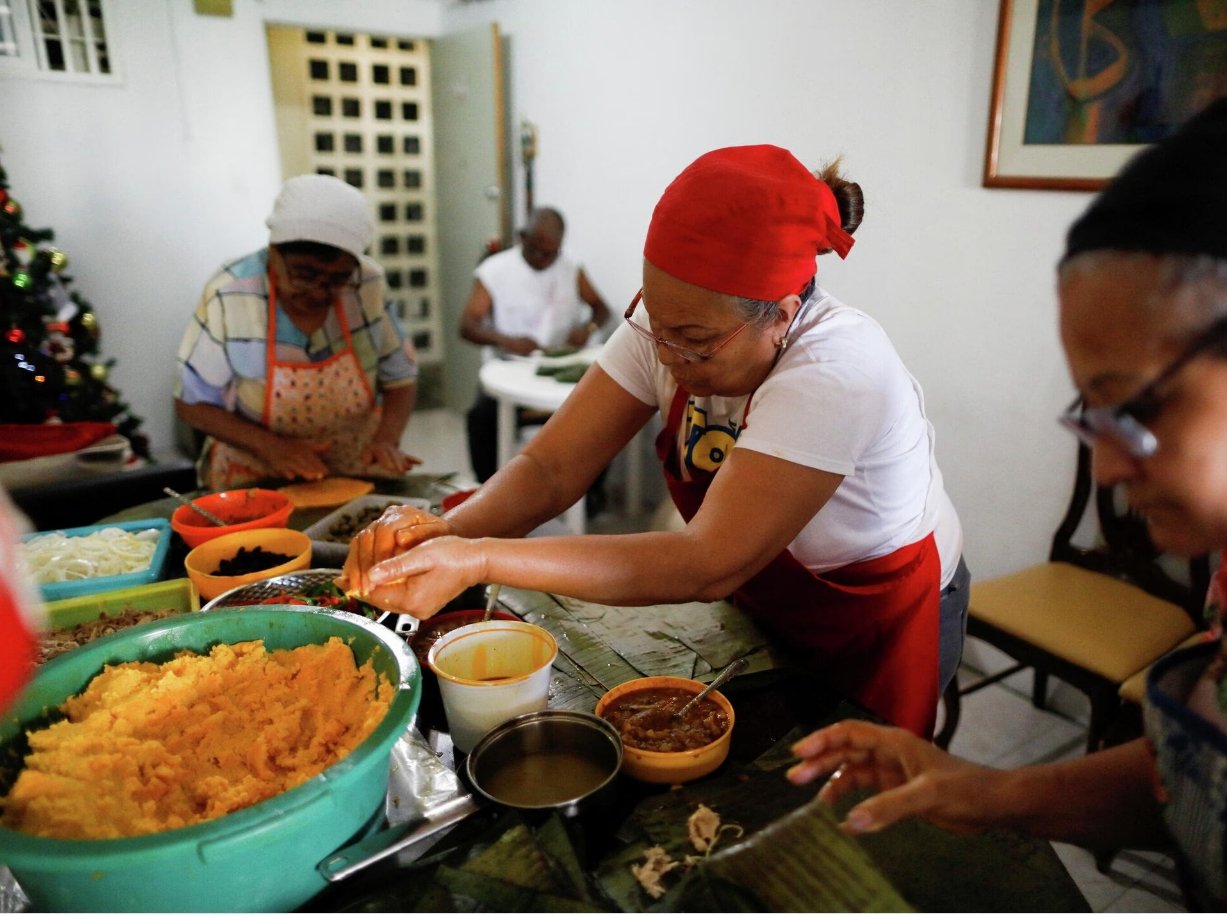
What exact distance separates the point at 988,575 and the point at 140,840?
3.13 metres

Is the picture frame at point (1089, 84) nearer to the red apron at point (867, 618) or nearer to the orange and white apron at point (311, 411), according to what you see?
the red apron at point (867, 618)

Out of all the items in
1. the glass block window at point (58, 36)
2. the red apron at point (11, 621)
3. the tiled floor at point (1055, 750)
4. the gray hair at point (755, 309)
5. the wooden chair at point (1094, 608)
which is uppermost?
the glass block window at point (58, 36)

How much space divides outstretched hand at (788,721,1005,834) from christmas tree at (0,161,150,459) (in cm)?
407

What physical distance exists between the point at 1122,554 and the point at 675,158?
282cm

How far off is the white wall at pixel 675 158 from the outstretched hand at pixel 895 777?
2206mm

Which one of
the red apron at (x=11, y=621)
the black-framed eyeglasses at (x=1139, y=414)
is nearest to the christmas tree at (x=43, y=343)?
the red apron at (x=11, y=621)

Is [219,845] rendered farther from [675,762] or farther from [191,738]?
[675,762]

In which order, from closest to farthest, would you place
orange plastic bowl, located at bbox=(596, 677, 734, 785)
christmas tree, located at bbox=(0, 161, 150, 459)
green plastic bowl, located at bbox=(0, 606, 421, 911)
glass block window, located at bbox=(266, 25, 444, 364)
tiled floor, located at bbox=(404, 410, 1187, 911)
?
green plastic bowl, located at bbox=(0, 606, 421, 911) < orange plastic bowl, located at bbox=(596, 677, 734, 785) < tiled floor, located at bbox=(404, 410, 1187, 911) < christmas tree, located at bbox=(0, 161, 150, 459) < glass block window, located at bbox=(266, 25, 444, 364)

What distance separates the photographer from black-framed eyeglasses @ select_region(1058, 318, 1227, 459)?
0.72 meters

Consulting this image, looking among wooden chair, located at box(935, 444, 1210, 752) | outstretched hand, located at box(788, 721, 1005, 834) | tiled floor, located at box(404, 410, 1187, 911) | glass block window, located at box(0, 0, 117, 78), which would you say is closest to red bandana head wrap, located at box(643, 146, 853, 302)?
outstretched hand, located at box(788, 721, 1005, 834)

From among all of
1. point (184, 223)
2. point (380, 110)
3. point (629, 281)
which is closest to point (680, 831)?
point (629, 281)

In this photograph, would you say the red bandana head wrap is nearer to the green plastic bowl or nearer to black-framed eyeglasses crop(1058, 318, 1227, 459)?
black-framed eyeglasses crop(1058, 318, 1227, 459)

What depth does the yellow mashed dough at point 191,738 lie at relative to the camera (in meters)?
0.93

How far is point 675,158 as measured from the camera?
4285 mm
